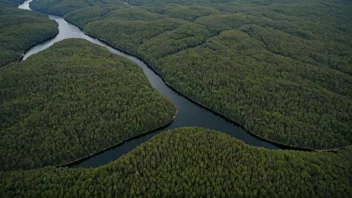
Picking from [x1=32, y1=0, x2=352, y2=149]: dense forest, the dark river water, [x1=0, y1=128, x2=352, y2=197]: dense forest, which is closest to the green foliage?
[x1=32, y1=0, x2=352, y2=149]: dense forest

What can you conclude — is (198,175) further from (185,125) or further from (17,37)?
(17,37)

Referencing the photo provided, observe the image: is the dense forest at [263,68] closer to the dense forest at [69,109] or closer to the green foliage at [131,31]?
the green foliage at [131,31]

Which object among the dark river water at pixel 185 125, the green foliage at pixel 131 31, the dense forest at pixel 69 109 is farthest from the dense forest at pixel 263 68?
the dense forest at pixel 69 109

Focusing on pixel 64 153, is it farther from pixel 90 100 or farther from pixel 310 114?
pixel 310 114

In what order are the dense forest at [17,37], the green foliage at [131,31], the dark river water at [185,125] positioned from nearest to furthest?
1. the dark river water at [185,125]
2. the dense forest at [17,37]
3. the green foliage at [131,31]

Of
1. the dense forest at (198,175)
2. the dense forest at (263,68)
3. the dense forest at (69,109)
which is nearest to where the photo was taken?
the dense forest at (198,175)

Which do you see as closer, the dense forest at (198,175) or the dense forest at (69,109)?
the dense forest at (198,175)

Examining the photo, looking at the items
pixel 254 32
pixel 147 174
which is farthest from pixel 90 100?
pixel 254 32
